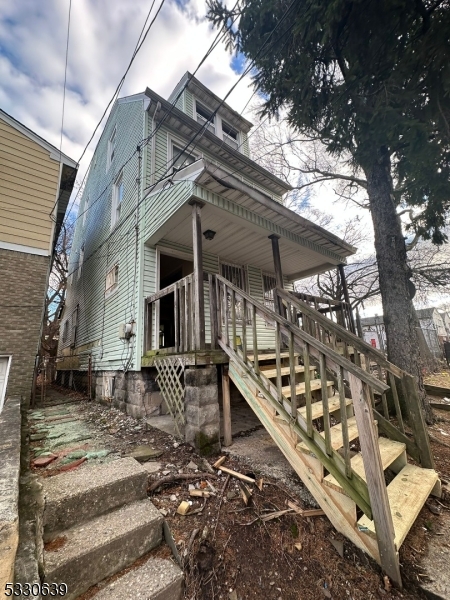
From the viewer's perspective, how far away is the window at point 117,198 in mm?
7846

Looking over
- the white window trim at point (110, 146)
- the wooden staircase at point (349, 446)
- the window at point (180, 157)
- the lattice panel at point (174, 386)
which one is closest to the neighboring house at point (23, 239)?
the white window trim at point (110, 146)

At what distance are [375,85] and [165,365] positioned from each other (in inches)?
244

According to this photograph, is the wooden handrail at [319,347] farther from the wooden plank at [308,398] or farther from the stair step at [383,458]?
the stair step at [383,458]

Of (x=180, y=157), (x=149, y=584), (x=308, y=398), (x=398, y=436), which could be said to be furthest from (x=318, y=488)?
(x=180, y=157)

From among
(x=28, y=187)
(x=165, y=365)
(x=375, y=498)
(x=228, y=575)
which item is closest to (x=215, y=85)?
(x=165, y=365)

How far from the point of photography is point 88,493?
1958 millimetres

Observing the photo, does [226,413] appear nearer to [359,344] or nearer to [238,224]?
[359,344]

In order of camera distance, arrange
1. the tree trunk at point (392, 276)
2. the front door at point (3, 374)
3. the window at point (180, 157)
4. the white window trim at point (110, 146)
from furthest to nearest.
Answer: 1. the white window trim at point (110, 146)
2. the window at point (180, 157)
3. the front door at point (3, 374)
4. the tree trunk at point (392, 276)

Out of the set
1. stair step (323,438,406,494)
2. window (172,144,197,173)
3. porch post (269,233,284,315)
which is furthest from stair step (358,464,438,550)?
window (172,144,197,173)

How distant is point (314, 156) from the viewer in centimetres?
977

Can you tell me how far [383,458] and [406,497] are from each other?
1.14 ft

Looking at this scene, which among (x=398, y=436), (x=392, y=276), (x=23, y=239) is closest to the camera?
(x=398, y=436)

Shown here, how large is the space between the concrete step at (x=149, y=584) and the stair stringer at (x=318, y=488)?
1249 mm

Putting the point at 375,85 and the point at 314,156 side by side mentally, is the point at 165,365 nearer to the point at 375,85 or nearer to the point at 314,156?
the point at 375,85
